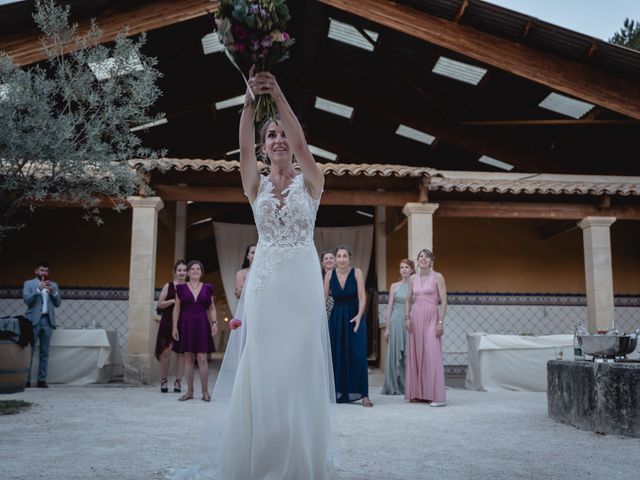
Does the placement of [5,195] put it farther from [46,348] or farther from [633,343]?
[633,343]

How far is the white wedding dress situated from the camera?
2.83 meters

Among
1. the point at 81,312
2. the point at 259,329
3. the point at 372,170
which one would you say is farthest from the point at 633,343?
the point at 81,312

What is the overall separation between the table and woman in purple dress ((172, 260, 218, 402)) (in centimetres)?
255

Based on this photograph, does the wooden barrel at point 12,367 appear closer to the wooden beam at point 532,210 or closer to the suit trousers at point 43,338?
the suit trousers at point 43,338

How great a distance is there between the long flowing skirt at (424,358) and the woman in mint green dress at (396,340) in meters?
1.12

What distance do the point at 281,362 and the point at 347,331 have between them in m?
4.42

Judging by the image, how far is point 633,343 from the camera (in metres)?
5.11

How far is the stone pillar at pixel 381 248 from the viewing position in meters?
13.7

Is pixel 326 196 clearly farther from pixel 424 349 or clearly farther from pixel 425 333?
pixel 424 349

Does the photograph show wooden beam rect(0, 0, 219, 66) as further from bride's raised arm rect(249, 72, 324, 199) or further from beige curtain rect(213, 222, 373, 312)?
bride's raised arm rect(249, 72, 324, 199)

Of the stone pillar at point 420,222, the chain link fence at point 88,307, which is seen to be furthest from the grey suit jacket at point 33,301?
the stone pillar at point 420,222

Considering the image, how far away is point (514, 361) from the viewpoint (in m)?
9.79

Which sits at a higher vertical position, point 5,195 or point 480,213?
point 480,213

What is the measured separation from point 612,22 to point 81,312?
202m
